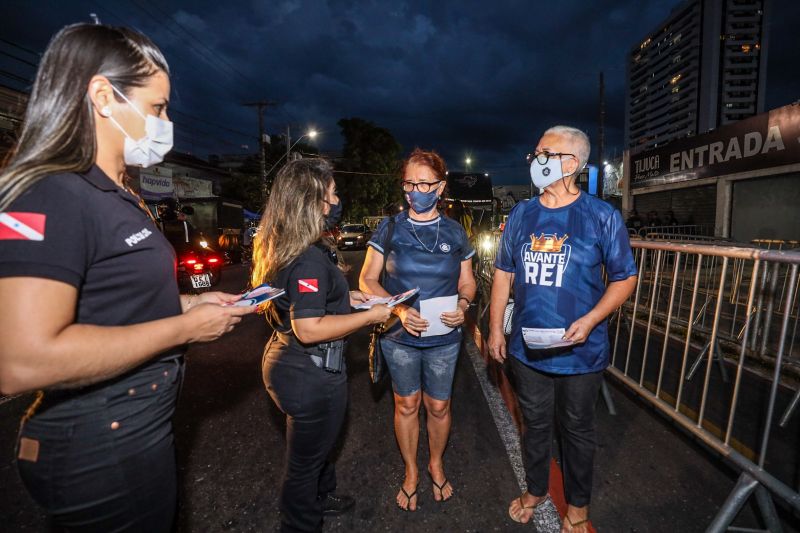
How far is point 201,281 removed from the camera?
8469 mm

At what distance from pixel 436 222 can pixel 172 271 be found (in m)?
1.81

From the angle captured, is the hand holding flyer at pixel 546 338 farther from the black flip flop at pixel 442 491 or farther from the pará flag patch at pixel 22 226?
the pará flag patch at pixel 22 226

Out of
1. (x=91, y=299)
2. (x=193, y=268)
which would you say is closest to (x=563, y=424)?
(x=91, y=299)

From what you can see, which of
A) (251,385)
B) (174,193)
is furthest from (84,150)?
(174,193)

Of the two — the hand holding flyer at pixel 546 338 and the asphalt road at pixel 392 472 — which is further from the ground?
the hand holding flyer at pixel 546 338

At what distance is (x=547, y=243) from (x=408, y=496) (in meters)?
1.88

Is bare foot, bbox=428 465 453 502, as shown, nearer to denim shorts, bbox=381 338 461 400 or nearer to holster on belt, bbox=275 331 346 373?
denim shorts, bbox=381 338 461 400

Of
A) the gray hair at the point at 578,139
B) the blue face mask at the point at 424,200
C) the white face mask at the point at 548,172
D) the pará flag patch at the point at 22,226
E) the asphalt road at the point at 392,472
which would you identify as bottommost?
the asphalt road at the point at 392,472

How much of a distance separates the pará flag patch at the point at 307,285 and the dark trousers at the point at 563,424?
143 centimetres

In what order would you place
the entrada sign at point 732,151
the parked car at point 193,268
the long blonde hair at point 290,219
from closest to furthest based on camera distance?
the long blonde hair at point 290,219, the parked car at point 193,268, the entrada sign at point 732,151

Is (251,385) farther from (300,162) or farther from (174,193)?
(174,193)

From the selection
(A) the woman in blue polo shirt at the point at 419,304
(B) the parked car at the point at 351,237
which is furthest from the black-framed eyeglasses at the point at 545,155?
(B) the parked car at the point at 351,237

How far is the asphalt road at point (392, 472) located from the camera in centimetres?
247

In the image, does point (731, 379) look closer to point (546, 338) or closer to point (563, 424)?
point (563, 424)
